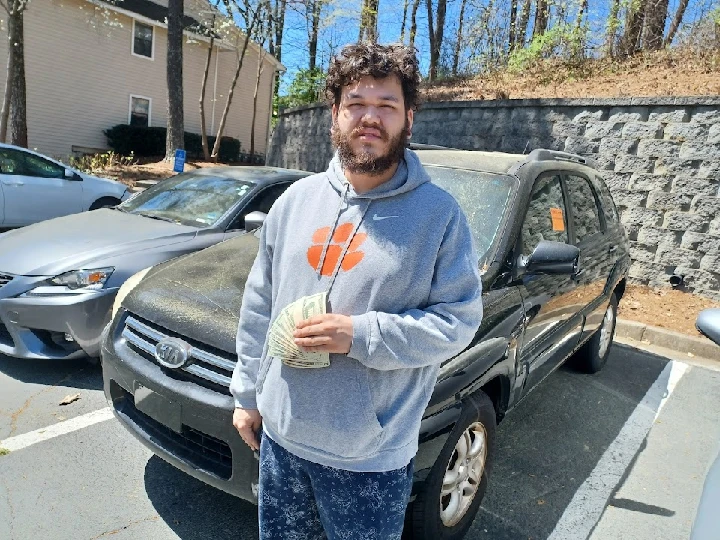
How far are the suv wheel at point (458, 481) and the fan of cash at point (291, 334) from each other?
1.03m

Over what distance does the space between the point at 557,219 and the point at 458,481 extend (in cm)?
175

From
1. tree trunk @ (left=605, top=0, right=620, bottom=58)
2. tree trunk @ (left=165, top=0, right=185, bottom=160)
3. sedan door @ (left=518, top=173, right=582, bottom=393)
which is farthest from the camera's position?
tree trunk @ (left=165, top=0, right=185, bottom=160)

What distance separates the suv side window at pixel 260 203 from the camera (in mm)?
4629

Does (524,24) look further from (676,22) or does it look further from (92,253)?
(92,253)

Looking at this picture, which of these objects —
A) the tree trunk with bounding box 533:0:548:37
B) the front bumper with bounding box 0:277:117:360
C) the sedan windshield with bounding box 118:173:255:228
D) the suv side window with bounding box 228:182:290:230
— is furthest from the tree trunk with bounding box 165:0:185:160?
the front bumper with bounding box 0:277:117:360

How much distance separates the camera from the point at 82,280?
144 inches

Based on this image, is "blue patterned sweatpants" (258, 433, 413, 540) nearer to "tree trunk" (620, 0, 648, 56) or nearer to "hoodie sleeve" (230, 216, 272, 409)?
"hoodie sleeve" (230, 216, 272, 409)

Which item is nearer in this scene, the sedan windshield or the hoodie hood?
the hoodie hood

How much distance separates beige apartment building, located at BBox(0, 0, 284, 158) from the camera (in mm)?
17609

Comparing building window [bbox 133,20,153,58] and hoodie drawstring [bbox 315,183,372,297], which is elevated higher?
building window [bbox 133,20,153,58]

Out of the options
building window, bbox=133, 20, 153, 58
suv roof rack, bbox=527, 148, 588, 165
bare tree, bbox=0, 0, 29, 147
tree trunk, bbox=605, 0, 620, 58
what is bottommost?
suv roof rack, bbox=527, 148, 588, 165

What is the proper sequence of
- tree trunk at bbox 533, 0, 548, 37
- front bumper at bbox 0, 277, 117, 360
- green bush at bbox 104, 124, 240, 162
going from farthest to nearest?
green bush at bbox 104, 124, 240, 162, tree trunk at bbox 533, 0, 548, 37, front bumper at bbox 0, 277, 117, 360

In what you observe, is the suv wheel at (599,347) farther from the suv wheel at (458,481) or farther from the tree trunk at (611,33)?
the tree trunk at (611,33)

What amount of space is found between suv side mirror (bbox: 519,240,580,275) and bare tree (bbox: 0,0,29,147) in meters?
13.9
